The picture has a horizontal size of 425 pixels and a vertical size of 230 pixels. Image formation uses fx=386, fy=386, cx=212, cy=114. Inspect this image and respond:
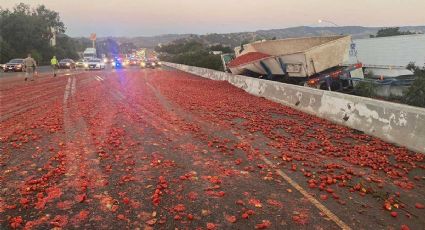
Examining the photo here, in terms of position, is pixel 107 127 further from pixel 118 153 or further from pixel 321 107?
pixel 321 107

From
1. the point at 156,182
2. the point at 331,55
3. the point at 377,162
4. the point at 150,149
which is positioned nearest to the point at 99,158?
the point at 150,149

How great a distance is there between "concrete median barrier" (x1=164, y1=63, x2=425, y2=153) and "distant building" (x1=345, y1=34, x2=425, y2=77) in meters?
14.6

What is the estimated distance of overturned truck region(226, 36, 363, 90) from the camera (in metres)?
18.9

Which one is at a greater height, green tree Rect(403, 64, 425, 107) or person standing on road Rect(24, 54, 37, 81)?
person standing on road Rect(24, 54, 37, 81)

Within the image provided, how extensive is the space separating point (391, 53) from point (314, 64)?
16.6 metres

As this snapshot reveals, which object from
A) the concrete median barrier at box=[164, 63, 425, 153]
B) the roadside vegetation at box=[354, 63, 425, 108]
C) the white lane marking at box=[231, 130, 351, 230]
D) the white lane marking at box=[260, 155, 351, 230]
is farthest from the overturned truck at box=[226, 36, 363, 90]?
the white lane marking at box=[260, 155, 351, 230]

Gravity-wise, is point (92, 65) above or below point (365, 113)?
above

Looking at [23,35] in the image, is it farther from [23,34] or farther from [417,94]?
[417,94]

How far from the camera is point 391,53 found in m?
32.0

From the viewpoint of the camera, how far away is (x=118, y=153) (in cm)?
796

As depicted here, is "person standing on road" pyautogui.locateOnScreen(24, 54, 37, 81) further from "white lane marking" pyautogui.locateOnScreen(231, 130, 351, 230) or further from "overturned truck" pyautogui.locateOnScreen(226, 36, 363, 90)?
"white lane marking" pyautogui.locateOnScreen(231, 130, 351, 230)

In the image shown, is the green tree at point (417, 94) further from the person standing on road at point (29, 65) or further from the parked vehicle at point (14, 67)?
the parked vehicle at point (14, 67)

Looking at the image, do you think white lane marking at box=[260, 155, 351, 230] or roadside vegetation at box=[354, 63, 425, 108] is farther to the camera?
roadside vegetation at box=[354, 63, 425, 108]

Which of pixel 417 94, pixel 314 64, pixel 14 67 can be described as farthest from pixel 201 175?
pixel 14 67
